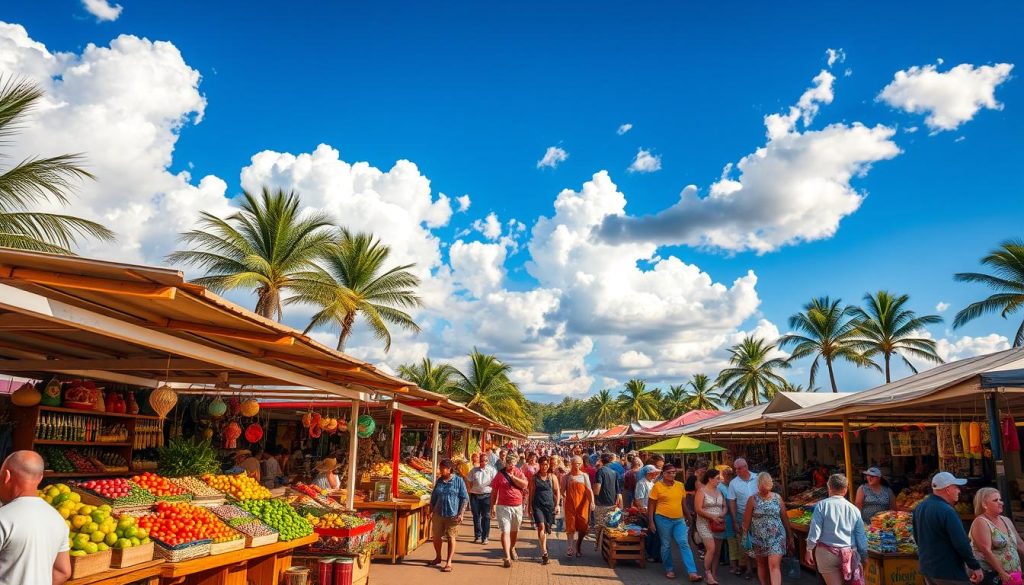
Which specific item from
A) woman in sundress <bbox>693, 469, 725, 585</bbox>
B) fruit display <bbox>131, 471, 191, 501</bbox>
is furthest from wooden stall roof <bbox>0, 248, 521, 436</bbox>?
woman in sundress <bbox>693, 469, 725, 585</bbox>

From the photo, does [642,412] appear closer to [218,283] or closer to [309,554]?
[218,283]

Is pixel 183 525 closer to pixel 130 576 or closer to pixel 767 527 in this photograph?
pixel 130 576

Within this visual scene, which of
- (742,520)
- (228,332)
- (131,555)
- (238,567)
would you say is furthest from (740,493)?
(131,555)

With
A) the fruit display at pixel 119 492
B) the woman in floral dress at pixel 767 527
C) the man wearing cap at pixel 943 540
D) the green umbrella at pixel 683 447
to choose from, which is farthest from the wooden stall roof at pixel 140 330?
the green umbrella at pixel 683 447

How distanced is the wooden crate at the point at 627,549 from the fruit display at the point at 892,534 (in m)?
3.75

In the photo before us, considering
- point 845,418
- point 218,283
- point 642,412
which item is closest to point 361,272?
point 218,283

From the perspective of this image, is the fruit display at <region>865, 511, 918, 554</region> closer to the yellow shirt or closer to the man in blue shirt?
the yellow shirt

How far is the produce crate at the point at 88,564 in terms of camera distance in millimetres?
4465

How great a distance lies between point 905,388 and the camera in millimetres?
9430

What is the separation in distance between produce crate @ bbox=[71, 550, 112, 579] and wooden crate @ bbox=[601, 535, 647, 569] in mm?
7900

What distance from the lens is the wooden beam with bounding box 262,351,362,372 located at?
23.2 ft

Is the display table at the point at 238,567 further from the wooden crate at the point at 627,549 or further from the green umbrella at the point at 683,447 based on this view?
the green umbrella at the point at 683,447

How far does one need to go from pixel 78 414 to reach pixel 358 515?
4.79m

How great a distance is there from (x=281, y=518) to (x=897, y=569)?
7.15m
